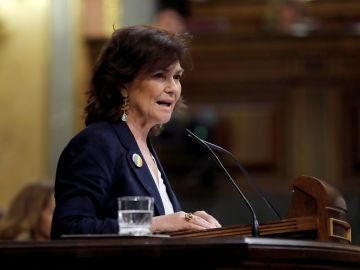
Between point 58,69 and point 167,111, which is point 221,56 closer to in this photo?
point 58,69

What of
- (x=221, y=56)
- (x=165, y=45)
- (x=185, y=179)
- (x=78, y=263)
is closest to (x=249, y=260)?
(x=78, y=263)

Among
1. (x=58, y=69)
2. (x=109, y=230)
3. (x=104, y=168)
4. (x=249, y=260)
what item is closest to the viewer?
(x=249, y=260)

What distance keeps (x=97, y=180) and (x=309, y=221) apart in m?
0.51

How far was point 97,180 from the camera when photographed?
244cm

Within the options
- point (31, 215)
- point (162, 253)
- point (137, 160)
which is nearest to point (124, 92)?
point (137, 160)

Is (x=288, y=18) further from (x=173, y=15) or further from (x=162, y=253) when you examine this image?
(x=162, y=253)

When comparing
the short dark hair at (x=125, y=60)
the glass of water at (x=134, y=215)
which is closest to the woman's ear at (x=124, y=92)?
the short dark hair at (x=125, y=60)

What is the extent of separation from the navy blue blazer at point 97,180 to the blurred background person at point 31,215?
169cm

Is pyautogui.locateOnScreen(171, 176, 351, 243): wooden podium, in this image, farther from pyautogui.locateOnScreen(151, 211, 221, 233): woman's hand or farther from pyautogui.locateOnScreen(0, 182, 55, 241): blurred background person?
pyautogui.locateOnScreen(0, 182, 55, 241): blurred background person

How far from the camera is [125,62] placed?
8.66 ft

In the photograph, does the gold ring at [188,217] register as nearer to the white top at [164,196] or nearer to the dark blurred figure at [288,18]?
the white top at [164,196]

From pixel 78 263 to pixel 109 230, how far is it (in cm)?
30

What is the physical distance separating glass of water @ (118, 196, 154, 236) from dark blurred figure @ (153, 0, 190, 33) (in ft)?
12.7

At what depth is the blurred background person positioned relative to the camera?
13.9 feet
